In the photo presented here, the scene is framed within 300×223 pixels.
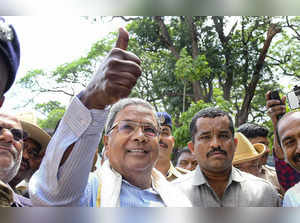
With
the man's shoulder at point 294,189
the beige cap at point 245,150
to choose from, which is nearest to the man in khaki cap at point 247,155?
the beige cap at point 245,150

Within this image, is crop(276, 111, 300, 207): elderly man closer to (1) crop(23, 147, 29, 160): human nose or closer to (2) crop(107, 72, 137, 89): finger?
(2) crop(107, 72, 137, 89): finger

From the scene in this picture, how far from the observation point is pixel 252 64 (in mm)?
2605

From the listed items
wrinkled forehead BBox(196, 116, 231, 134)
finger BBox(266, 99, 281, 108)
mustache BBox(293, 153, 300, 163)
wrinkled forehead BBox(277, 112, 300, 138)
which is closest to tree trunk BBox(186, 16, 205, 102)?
wrinkled forehead BBox(196, 116, 231, 134)

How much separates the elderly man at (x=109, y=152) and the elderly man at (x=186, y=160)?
29cm

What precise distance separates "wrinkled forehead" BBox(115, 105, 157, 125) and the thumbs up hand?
18.0 inches

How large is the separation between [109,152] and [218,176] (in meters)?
0.71

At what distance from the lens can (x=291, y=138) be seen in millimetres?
2383

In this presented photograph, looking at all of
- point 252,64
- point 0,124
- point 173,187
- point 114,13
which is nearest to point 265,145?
point 252,64

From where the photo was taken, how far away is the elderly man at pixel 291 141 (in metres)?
2.32

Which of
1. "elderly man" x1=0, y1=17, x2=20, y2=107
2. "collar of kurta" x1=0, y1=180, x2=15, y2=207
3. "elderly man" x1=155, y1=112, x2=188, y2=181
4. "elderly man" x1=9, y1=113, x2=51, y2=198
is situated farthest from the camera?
"elderly man" x1=155, y1=112, x2=188, y2=181

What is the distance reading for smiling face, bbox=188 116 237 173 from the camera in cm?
233

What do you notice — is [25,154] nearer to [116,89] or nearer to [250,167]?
[116,89]

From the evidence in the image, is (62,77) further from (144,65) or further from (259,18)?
(259,18)

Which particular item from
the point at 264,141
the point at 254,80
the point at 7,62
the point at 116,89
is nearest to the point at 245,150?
the point at 264,141
